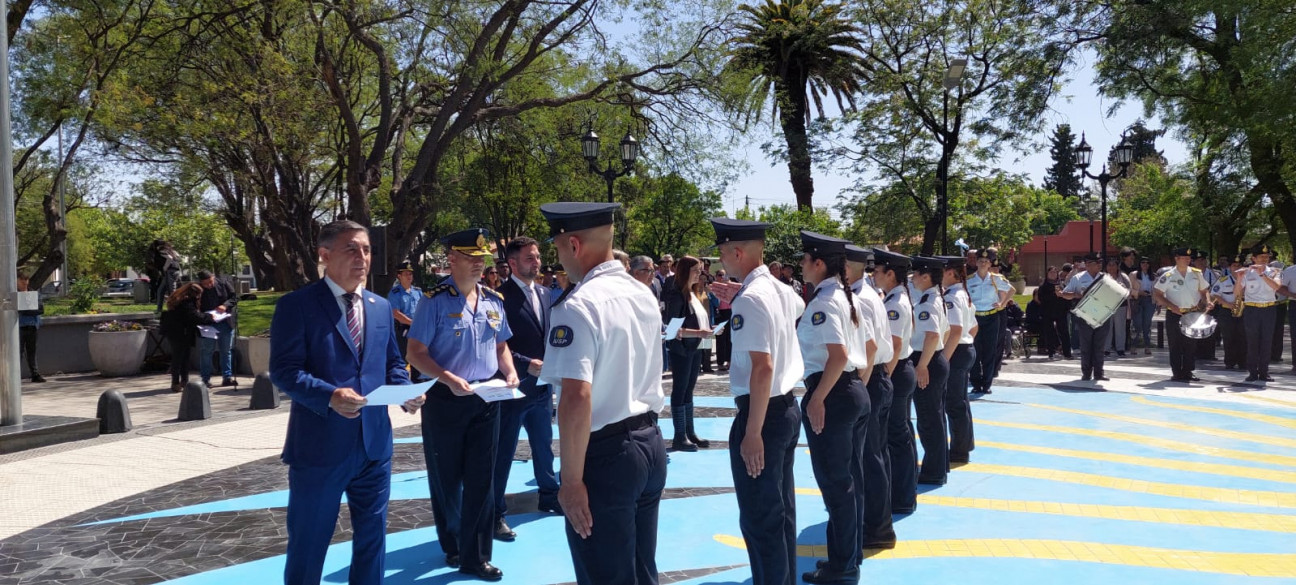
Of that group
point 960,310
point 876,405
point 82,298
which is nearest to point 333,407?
point 876,405

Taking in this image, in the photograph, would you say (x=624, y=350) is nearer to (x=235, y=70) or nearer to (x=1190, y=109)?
(x=235, y=70)

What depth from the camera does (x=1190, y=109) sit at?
66.8 ft

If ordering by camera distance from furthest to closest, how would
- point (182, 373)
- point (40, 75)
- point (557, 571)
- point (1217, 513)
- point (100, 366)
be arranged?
1. point (40, 75)
2. point (100, 366)
3. point (182, 373)
4. point (1217, 513)
5. point (557, 571)

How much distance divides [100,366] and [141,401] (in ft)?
14.8

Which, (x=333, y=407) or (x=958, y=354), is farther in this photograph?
(x=958, y=354)

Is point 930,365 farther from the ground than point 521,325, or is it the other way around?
point 521,325

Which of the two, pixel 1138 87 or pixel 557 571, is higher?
pixel 1138 87

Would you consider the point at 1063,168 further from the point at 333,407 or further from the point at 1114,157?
the point at 333,407

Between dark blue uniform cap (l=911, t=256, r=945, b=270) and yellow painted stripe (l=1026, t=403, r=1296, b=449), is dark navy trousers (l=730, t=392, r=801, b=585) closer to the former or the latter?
dark blue uniform cap (l=911, t=256, r=945, b=270)

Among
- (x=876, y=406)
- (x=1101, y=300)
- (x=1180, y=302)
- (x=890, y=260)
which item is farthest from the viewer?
(x=1180, y=302)

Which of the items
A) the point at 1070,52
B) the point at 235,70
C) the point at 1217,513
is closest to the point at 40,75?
the point at 235,70

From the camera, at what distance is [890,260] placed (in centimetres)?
637

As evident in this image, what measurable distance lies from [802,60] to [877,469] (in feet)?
91.7

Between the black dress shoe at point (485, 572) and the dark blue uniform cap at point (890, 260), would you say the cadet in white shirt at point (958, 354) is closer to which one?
the dark blue uniform cap at point (890, 260)
